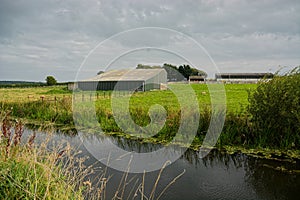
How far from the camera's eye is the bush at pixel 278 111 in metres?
8.44

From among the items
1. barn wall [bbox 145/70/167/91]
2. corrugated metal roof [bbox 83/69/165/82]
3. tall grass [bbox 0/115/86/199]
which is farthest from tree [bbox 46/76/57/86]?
tall grass [bbox 0/115/86/199]

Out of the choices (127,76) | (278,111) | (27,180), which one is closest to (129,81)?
(127,76)

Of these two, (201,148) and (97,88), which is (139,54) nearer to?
(201,148)

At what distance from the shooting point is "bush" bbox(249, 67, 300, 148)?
332 inches

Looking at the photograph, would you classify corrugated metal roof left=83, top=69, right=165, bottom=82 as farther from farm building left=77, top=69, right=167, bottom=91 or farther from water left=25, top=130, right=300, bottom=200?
water left=25, top=130, right=300, bottom=200

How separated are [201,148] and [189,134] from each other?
1229 millimetres

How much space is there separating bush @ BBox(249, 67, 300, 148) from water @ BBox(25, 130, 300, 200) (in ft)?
4.81

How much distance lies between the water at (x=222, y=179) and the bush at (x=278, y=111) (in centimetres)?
147

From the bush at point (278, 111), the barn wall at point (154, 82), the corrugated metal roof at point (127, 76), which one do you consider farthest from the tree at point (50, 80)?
the bush at point (278, 111)

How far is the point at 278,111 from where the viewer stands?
341 inches

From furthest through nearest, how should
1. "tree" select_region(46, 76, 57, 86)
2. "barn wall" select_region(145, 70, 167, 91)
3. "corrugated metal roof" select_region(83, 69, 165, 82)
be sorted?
"tree" select_region(46, 76, 57, 86)
"corrugated metal roof" select_region(83, 69, 165, 82)
"barn wall" select_region(145, 70, 167, 91)

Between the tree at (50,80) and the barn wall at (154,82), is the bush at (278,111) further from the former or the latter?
the tree at (50,80)

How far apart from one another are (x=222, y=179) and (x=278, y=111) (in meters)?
3.64

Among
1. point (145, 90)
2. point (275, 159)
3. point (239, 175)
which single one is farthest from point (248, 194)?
point (145, 90)
